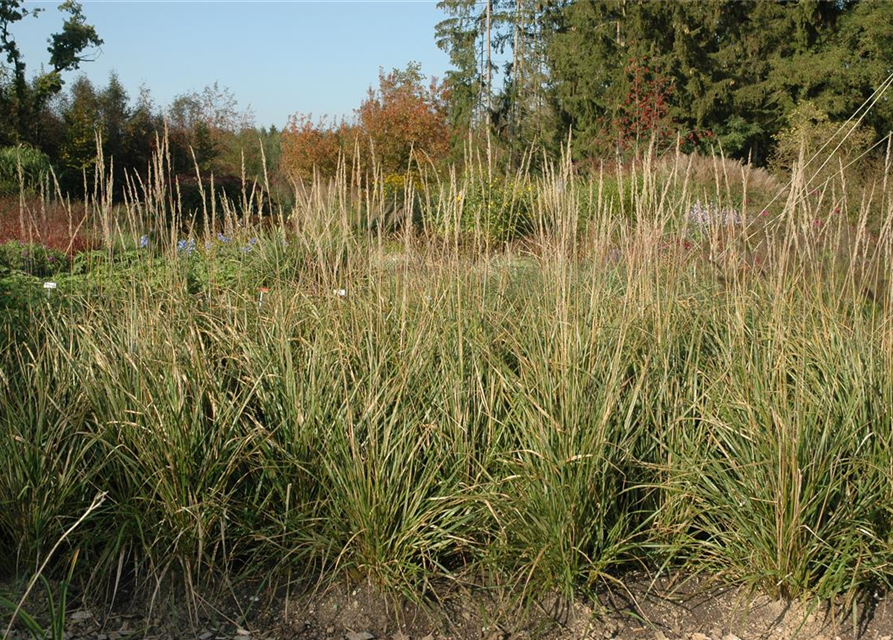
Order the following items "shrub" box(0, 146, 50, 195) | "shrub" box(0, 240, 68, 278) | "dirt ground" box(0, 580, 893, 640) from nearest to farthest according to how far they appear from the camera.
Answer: "dirt ground" box(0, 580, 893, 640) → "shrub" box(0, 240, 68, 278) → "shrub" box(0, 146, 50, 195)

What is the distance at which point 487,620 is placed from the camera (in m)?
2.67

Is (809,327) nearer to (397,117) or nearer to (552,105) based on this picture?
(397,117)

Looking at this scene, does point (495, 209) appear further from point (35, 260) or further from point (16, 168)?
point (16, 168)

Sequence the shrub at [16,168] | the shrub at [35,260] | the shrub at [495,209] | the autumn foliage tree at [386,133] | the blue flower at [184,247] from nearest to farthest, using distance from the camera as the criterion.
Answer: the shrub at [495,209], the blue flower at [184,247], the shrub at [35,260], the shrub at [16,168], the autumn foliage tree at [386,133]

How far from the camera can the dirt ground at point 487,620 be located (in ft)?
8.74

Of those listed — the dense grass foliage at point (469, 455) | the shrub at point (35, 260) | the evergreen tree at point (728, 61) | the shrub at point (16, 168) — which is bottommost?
the dense grass foliage at point (469, 455)

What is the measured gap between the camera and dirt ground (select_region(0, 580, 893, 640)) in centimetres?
266

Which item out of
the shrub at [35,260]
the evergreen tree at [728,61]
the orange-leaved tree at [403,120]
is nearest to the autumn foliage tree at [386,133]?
the orange-leaved tree at [403,120]

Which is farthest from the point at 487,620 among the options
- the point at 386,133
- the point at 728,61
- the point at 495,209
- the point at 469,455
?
the point at 728,61

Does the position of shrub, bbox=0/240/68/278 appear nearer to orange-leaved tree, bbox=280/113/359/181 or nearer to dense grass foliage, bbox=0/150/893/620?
dense grass foliage, bbox=0/150/893/620

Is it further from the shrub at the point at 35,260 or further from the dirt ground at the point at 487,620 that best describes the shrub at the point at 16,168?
the dirt ground at the point at 487,620

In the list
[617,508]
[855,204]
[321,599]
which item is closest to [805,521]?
[617,508]

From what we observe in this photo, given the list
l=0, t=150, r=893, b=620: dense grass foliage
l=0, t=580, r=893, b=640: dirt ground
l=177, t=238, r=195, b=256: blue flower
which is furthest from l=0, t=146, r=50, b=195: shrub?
l=0, t=580, r=893, b=640: dirt ground

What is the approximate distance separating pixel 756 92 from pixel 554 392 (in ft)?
88.8
